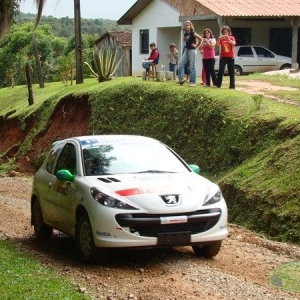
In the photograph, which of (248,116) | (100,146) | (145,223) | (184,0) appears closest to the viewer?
(145,223)

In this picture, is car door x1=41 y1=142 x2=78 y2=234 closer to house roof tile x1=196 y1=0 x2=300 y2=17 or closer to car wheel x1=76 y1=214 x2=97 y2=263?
car wheel x1=76 y1=214 x2=97 y2=263

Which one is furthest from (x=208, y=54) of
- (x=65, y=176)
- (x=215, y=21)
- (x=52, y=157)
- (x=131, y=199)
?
(x=215, y=21)

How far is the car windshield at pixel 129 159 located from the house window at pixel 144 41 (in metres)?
32.8

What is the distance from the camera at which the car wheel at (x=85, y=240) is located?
9.39 metres

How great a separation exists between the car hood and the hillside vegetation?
9.90ft

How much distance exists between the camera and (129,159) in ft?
34.1

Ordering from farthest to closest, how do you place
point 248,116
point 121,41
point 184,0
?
point 121,41 < point 184,0 < point 248,116

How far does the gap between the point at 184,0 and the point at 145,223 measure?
31109 mm

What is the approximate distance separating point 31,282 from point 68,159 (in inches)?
126

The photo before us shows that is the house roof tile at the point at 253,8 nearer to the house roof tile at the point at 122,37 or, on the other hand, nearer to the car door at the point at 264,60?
the car door at the point at 264,60

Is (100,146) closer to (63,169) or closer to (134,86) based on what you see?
(63,169)

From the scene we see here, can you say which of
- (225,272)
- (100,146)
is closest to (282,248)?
(225,272)

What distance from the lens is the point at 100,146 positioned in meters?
10.8

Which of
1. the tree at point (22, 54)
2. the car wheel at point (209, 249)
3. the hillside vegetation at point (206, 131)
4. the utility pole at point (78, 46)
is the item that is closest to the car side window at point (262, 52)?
the utility pole at point (78, 46)
